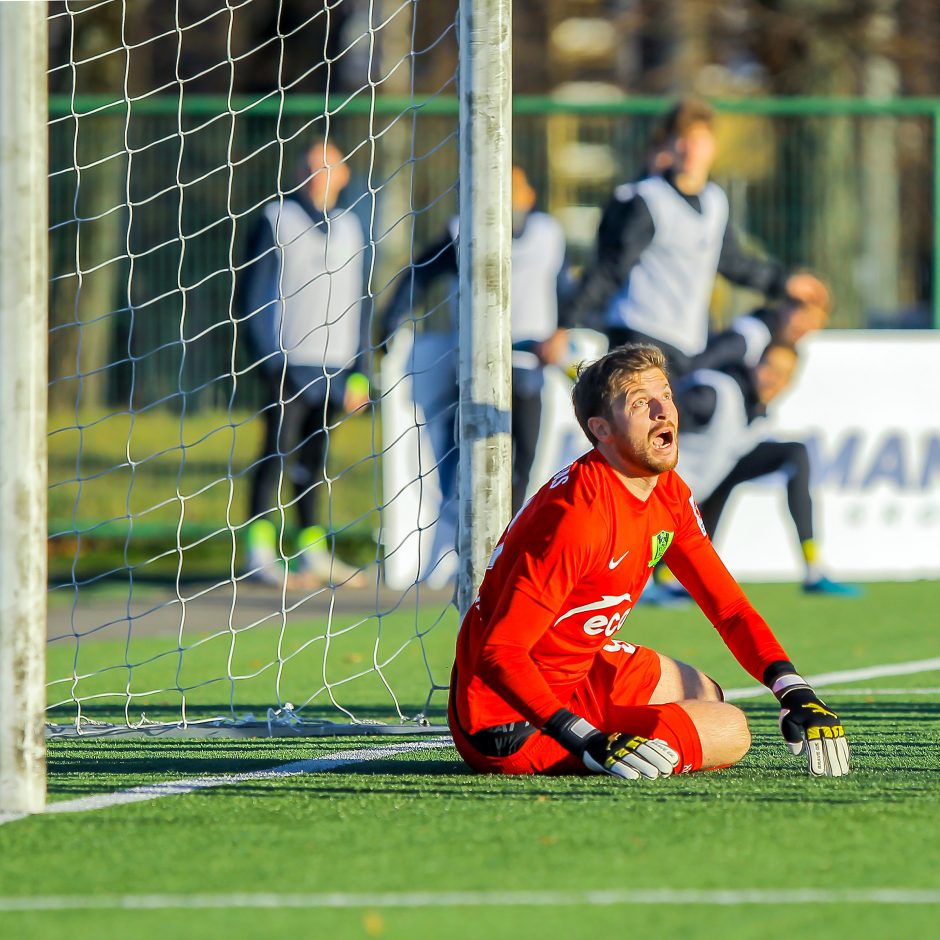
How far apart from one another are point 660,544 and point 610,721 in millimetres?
467

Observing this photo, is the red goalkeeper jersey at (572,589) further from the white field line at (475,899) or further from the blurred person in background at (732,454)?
the blurred person in background at (732,454)

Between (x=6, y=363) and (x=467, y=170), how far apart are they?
71.6 inches

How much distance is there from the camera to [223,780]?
469 centimetres

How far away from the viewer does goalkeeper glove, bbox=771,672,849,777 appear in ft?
14.8

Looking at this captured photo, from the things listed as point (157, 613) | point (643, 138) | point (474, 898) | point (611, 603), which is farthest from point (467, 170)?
point (643, 138)

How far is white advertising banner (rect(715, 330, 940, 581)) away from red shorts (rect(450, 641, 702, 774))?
A: 5.94 m

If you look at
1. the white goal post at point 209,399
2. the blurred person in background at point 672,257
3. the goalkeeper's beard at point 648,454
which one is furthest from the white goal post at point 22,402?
the blurred person in background at point 672,257

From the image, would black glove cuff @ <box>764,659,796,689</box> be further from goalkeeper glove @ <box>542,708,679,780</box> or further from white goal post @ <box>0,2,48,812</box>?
white goal post @ <box>0,2,48,812</box>

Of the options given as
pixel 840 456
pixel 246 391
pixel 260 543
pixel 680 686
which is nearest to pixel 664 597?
pixel 840 456

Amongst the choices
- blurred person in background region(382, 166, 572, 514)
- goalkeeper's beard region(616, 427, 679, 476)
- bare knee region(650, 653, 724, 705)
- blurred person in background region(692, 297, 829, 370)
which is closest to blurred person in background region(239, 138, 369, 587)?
blurred person in background region(382, 166, 572, 514)

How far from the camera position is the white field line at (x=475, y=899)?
3262mm

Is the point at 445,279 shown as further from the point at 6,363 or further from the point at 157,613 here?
the point at 6,363

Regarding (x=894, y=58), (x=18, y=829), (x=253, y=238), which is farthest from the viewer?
(x=894, y=58)

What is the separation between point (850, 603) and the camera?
31.2 feet
